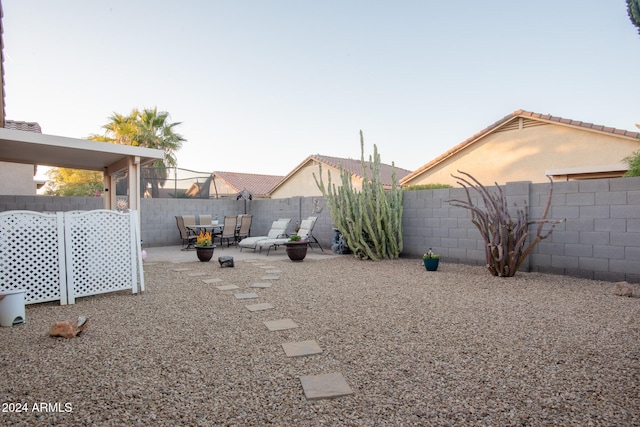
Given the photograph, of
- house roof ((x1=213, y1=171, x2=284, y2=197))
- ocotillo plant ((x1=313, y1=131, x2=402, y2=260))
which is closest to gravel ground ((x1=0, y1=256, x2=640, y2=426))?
ocotillo plant ((x1=313, y1=131, x2=402, y2=260))

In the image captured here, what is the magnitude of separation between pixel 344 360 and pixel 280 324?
3.37ft

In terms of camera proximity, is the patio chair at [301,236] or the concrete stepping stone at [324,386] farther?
the patio chair at [301,236]

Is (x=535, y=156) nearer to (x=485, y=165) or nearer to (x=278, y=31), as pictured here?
(x=485, y=165)

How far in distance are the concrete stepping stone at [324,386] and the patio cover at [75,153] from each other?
5.07 metres

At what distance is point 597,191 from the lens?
17.6 ft

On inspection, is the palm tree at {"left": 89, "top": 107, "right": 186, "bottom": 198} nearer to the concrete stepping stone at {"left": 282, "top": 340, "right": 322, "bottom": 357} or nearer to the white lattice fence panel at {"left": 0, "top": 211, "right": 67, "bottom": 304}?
the white lattice fence panel at {"left": 0, "top": 211, "right": 67, "bottom": 304}

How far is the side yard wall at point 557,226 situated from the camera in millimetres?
5086

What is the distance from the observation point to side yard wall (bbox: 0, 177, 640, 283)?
16.7 feet

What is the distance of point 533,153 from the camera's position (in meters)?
11.5

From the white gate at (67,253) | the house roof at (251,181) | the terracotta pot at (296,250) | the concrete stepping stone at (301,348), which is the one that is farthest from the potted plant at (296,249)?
the house roof at (251,181)

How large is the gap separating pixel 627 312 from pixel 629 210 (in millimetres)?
2093

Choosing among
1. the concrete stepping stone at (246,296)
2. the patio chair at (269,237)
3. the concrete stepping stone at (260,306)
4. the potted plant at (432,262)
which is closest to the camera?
the concrete stepping stone at (260,306)

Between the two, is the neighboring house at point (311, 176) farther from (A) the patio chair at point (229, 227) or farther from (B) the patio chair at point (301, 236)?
(B) the patio chair at point (301, 236)

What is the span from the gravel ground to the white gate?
0.23 meters
